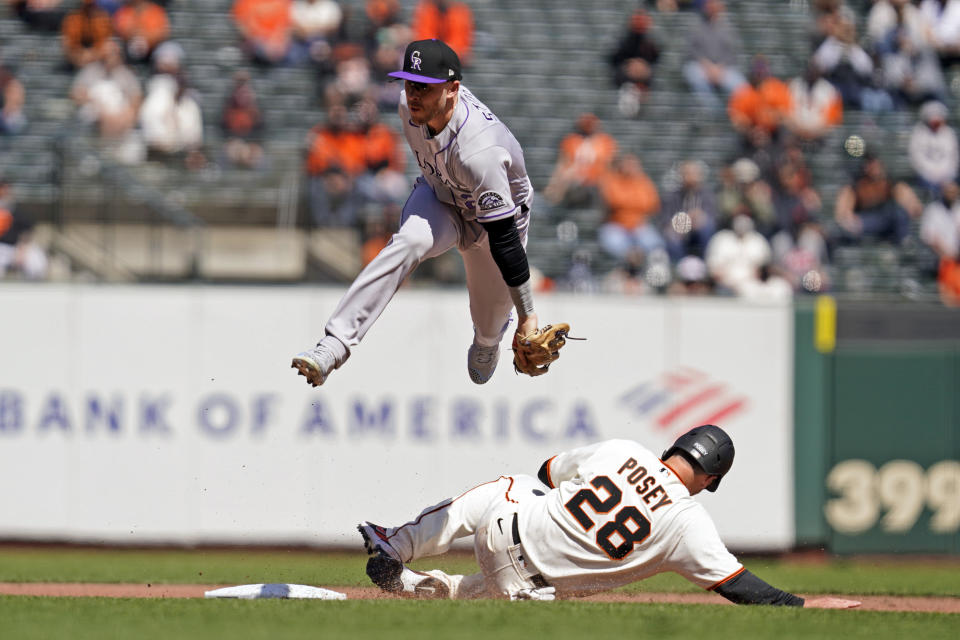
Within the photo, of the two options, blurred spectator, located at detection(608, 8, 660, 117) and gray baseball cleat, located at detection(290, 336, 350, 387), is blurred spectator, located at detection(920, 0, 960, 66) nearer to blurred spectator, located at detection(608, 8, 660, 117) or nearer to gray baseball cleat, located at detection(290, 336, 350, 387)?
blurred spectator, located at detection(608, 8, 660, 117)

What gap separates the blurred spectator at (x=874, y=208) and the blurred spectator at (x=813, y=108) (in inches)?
33.1

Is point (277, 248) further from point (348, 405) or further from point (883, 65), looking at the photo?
point (883, 65)

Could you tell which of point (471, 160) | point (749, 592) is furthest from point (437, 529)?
point (471, 160)

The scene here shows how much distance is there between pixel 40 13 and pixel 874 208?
8.96 m

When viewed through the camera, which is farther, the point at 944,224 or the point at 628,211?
the point at 944,224

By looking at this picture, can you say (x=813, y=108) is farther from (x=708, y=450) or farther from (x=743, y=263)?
(x=708, y=450)

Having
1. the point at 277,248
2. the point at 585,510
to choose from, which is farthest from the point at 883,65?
the point at 585,510

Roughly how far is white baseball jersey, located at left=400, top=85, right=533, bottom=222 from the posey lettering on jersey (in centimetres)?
138

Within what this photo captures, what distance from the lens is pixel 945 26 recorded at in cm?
1566

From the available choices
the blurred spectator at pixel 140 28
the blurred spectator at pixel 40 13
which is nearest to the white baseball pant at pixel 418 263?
the blurred spectator at pixel 140 28

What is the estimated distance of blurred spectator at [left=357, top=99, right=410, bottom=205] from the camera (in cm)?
1259

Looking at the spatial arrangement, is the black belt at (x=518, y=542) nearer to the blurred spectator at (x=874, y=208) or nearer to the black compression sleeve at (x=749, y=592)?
the black compression sleeve at (x=749, y=592)

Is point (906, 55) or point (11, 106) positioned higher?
point (906, 55)

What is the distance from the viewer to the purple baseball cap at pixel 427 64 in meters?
6.59
